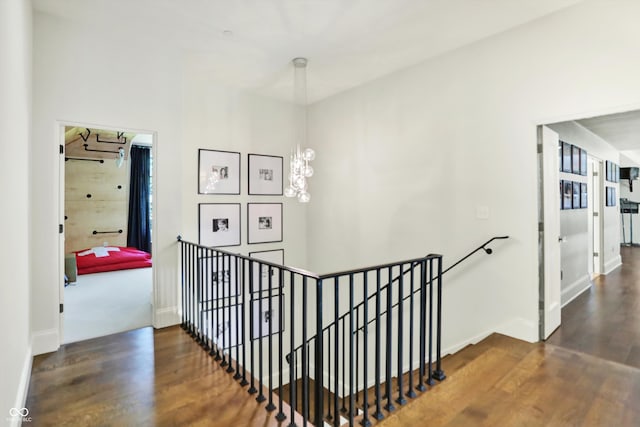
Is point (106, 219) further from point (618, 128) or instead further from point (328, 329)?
point (618, 128)

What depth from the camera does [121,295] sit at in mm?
4859

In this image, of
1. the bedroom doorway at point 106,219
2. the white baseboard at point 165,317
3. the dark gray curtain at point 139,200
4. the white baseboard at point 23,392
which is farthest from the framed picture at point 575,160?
the dark gray curtain at point 139,200

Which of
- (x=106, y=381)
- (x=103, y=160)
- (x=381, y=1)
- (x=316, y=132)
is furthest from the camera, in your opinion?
(x=103, y=160)

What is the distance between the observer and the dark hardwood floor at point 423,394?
1962mm

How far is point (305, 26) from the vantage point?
3057 mm

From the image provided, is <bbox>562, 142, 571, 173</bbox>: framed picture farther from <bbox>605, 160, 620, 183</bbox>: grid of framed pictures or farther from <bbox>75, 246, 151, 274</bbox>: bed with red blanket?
<bbox>75, 246, 151, 274</bbox>: bed with red blanket

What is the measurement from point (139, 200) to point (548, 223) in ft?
28.6

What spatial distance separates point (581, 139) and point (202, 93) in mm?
5141

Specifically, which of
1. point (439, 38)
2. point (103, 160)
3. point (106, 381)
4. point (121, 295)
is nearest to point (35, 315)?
point (106, 381)

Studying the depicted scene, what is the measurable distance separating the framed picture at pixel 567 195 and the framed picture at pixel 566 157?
0.17m

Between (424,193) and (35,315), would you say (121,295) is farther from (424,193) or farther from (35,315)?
(424,193)

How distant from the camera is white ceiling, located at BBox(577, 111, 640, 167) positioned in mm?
3809

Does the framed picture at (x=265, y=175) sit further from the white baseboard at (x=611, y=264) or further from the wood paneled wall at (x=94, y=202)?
the white baseboard at (x=611, y=264)

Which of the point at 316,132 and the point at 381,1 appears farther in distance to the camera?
the point at 316,132
